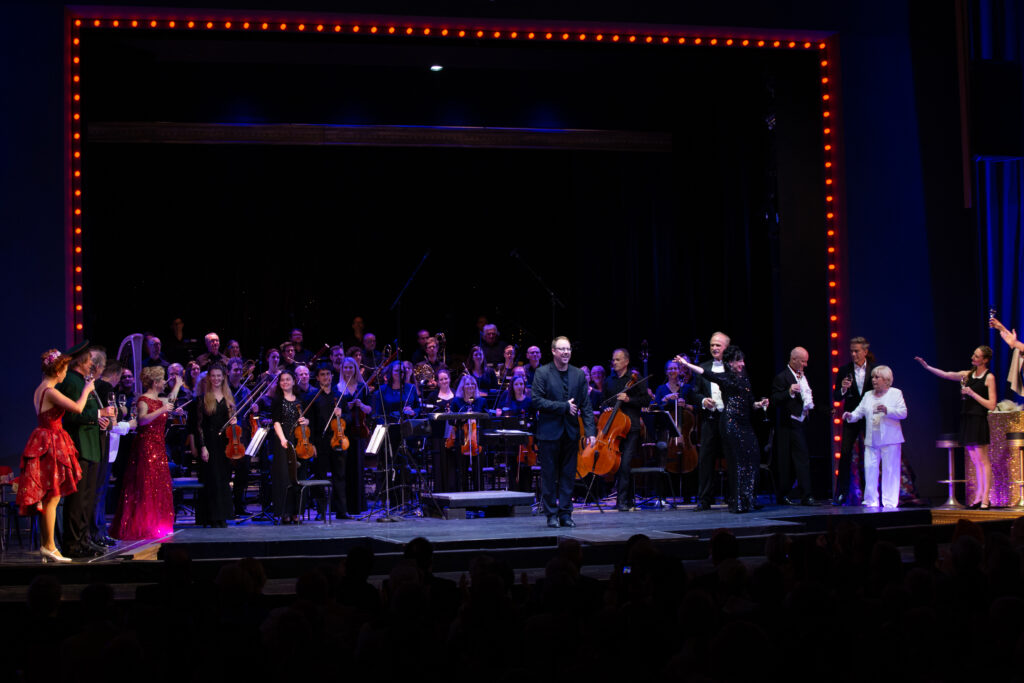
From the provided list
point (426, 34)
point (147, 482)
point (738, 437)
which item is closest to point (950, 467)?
point (738, 437)

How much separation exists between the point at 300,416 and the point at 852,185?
638cm

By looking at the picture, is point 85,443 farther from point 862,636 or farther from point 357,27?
point 862,636

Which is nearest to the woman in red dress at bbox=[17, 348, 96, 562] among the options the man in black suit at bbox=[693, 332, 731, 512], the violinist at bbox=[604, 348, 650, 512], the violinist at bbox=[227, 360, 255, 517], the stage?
the stage

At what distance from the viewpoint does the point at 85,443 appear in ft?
27.3

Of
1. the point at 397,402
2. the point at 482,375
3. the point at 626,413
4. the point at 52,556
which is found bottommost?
the point at 52,556

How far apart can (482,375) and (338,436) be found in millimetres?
2701

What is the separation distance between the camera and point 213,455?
33.5 ft

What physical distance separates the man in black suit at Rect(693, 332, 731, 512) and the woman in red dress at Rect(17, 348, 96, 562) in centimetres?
597

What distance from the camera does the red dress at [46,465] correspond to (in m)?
7.86

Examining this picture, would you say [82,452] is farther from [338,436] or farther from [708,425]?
[708,425]

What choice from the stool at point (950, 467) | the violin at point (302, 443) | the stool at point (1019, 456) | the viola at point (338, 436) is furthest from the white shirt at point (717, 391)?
the violin at point (302, 443)

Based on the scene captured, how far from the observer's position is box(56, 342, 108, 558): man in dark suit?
816cm

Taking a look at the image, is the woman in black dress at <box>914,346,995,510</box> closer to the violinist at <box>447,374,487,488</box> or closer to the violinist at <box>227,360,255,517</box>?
the violinist at <box>447,374,487,488</box>

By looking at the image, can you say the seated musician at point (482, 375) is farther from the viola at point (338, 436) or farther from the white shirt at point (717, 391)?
the white shirt at point (717, 391)
